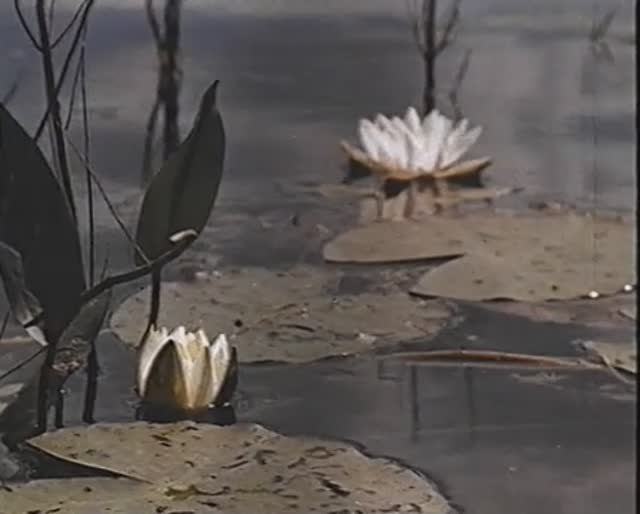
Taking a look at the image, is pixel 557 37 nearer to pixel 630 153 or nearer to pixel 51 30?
pixel 630 153

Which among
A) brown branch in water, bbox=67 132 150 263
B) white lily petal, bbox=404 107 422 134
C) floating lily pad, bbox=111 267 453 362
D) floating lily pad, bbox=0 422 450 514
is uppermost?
white lily petal, bbox=404 107 422 134

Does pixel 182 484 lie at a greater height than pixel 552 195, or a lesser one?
lesser

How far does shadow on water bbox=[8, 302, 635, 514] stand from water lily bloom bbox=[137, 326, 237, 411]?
0.01 m

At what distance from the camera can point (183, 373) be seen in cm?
74

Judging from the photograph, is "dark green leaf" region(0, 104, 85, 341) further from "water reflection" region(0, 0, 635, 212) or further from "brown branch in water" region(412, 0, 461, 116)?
"brown branch in water" region(412, 0, 461, 116)

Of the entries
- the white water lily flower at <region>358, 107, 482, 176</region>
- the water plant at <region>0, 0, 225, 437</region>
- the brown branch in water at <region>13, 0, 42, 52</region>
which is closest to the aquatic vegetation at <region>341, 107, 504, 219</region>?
the white water lily flower at <region>358, 107, 482, 176</region>

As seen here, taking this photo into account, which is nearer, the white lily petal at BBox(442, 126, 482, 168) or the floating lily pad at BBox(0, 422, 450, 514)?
the floating lily pad at BBox(0, 422, 450, 514)

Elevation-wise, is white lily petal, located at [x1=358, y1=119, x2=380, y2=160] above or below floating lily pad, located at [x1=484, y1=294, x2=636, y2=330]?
above

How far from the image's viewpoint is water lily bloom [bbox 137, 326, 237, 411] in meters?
0.74

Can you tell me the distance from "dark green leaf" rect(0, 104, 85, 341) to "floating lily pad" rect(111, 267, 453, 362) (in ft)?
0.21

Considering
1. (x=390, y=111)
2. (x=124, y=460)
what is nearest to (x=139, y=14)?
(x=390, y=111)

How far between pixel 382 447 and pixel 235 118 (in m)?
0.23

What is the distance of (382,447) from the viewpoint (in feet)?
2.42

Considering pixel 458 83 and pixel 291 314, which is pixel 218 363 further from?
pixel 458 83
